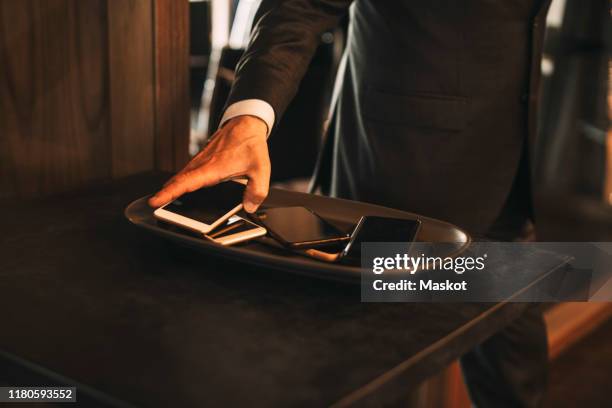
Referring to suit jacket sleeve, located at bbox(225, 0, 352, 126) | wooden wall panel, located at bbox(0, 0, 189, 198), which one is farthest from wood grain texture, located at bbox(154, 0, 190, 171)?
suit jacket sleeve, located at bbox(225, 0, 352, 126)

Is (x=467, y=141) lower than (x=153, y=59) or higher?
lower

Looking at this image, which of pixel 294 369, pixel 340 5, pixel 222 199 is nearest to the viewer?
pixel 294 369

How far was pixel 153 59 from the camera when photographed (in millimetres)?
1104

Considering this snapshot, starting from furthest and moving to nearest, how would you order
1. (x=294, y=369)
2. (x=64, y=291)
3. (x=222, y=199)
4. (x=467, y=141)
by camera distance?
(x=467, y=141)
(x=222, y=199)
(x=64, y=291)
(x=294, y=369)

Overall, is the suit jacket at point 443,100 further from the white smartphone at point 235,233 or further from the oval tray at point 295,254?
the white smartphone at point 235,233

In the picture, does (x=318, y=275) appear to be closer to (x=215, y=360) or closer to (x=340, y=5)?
(x=215, y=360)

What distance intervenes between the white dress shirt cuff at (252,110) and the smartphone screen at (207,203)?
15cm

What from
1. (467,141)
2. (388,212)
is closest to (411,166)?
(467,141)

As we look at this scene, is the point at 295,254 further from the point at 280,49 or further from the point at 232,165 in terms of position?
the point at 280,49

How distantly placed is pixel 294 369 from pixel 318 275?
0.14 m

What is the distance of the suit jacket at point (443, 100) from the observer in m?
1.17

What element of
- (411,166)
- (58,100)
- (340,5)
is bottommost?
(411,166)

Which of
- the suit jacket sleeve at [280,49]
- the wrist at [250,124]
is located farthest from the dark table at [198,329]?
the suit jacket sleeve at [280,49]

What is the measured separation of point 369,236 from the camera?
25.0 inches
